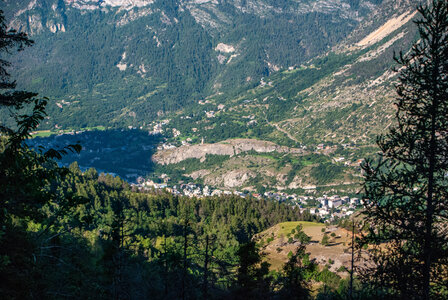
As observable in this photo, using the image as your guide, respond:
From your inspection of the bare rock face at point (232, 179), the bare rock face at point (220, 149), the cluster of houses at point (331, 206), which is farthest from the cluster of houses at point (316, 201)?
the bare rock face at point (220, 149)

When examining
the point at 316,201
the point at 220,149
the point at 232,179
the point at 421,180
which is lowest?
the point at 421,180

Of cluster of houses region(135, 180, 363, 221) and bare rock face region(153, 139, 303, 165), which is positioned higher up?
bare rock face region(153, 139, 303, 165)

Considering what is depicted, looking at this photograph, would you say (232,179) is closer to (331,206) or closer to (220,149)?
(220,149)

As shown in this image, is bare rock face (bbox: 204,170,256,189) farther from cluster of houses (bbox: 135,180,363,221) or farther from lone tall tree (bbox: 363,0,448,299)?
lone tall tree (bbox: 363,0,448,299)

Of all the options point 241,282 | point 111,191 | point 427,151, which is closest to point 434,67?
point 427,151

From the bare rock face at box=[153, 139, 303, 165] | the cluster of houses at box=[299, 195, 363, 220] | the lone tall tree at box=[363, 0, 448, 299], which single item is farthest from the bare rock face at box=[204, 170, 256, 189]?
the lone tall tree at box=[363, 0, 448, 299]

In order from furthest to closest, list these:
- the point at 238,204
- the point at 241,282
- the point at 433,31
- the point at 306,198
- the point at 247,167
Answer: the point at 247,167
the point at 306,198
the point at 238,204
the point at 241,282
the point at 433,31

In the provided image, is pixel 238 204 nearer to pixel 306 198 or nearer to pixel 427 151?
pixel 306 198

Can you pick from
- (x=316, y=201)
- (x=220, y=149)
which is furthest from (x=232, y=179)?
(x=316, y=201)

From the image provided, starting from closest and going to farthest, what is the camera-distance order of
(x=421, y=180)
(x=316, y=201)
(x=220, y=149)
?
(x=421, y=180) → (x=316, y=201) → (x=220, y=149)
